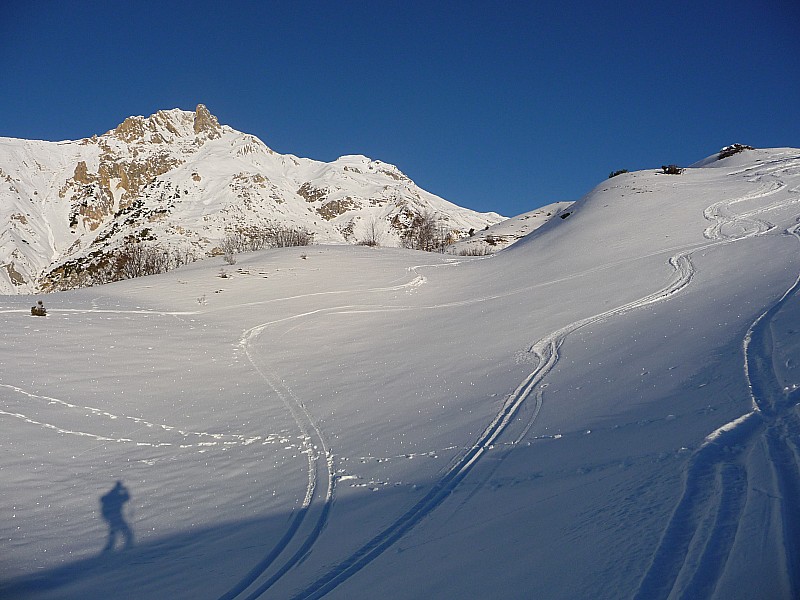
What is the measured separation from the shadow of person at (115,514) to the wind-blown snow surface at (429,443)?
101 millimetres

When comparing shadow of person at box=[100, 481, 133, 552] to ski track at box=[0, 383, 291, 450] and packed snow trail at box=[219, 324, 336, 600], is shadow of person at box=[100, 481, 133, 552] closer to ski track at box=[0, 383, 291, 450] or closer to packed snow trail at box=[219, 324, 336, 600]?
ski track at box=[0, 383, 291, 450]

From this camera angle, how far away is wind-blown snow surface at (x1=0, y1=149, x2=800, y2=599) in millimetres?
3545

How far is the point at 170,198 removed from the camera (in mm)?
117812

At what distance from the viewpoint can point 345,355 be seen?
11.8m

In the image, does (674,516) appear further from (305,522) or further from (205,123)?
(205,123)

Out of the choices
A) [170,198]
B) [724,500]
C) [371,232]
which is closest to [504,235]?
Answer: [724,500]

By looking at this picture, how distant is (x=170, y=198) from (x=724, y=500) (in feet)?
427

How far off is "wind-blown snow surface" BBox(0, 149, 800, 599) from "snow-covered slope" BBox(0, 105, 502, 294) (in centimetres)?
7895

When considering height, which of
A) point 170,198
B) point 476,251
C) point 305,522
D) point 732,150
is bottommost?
point 305,522

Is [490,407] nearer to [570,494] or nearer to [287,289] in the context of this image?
[570,494]

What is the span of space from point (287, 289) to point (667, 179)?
77.6 ft

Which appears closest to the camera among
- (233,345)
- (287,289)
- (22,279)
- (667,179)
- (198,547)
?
(198,547)

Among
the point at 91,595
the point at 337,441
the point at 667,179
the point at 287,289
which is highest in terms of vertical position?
the point at 667,179

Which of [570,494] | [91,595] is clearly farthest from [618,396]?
[91,595]
